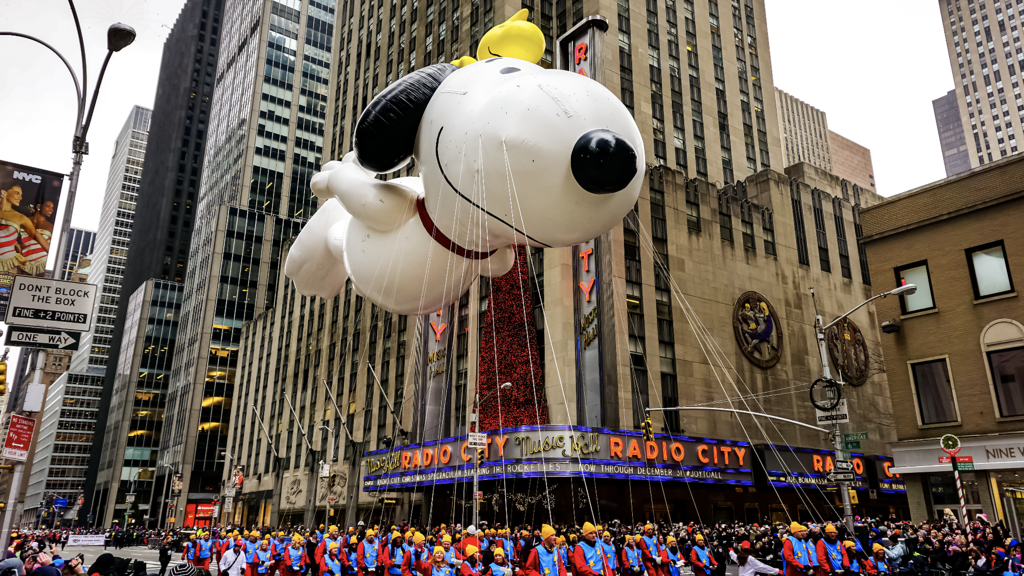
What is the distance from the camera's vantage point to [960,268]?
77.6ft

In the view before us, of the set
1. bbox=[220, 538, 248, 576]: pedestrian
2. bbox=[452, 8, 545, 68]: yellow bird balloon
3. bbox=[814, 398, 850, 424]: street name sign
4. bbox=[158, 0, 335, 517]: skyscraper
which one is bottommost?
bbox=[220, 538, 248, 576]: pedestrian

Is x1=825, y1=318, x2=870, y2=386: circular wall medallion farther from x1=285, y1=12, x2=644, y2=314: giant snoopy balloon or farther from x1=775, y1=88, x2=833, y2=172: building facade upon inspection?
x1=775, y1=88, x2=833, y2=172: building facade

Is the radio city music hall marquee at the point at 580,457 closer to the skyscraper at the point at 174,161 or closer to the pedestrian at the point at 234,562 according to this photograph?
the pedestrian at the point at 234,562

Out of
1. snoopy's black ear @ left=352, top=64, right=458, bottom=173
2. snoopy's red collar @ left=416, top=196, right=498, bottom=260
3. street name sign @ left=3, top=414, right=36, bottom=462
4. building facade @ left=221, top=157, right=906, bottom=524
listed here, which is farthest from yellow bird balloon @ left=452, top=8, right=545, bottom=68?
building facade @ left=221, top=157, right=906, bottom=524

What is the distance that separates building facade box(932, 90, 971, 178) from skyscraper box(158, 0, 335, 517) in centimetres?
15969

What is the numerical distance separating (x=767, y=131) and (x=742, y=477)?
102ft

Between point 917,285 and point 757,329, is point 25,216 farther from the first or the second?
point 757,329

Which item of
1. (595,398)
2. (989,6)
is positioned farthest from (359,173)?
(989,6)

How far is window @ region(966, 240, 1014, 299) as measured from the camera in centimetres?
2284

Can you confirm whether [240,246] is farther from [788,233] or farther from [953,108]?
[953,108]

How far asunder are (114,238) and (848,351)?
15536cm

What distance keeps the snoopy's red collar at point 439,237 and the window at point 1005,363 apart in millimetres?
21979

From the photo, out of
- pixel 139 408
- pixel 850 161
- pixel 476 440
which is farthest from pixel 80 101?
pixel 850 161

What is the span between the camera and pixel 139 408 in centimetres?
10644
